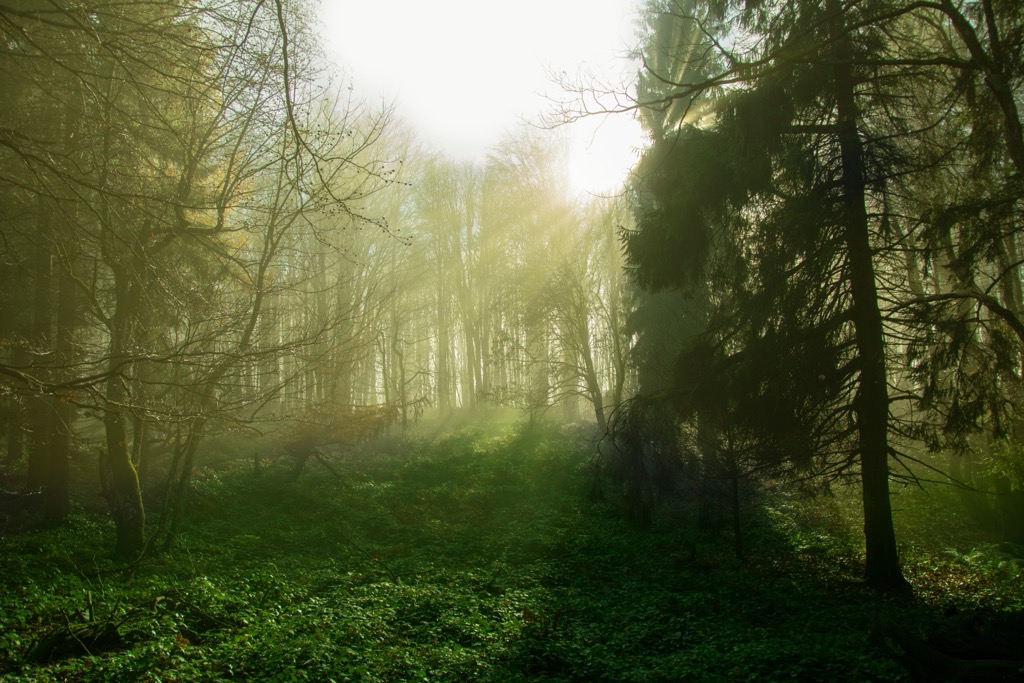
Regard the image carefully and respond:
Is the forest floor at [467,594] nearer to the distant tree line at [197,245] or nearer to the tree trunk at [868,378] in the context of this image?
the tree trunk at [868,378]

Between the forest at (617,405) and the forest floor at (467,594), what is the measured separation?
0.24 ft

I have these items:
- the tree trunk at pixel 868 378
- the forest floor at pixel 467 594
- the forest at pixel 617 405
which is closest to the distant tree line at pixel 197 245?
the forest at pixel 617 405

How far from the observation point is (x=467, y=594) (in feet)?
30.8

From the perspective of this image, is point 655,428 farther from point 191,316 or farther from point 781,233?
point 191,316

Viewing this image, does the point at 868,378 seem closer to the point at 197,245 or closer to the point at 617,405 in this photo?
the point at 617,405

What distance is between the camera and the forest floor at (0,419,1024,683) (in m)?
6.05

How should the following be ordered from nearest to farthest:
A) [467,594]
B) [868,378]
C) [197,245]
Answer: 1. [868,378]
2. [467,594]
3. [197,245]

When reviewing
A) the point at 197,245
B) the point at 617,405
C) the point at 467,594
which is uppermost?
the point at 197,245

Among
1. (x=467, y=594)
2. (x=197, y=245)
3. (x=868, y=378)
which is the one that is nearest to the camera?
(x=868, y=378)

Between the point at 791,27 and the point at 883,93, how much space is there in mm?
1724

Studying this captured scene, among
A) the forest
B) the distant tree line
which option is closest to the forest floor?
the forest

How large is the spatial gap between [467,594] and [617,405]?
12.5ft

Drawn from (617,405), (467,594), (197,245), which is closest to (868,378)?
(617,405)

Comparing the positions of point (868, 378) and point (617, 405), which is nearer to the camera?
point (868, 378)
